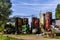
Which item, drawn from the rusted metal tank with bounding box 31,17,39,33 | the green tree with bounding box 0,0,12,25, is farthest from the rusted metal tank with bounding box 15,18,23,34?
the green tree with bounding box 0,0,12,25

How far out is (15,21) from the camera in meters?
15.8

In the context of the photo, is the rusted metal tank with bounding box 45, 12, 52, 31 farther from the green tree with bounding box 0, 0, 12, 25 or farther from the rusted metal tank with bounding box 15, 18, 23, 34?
the green tree with bounding box 0, 0, 12, 25

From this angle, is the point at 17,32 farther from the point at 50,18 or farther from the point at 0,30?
the point at 50,18

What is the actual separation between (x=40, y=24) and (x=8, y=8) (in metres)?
7.34

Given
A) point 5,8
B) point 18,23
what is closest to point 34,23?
point 18,23

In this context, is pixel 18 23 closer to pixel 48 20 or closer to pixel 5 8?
pixel 48 20

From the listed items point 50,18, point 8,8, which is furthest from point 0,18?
point 50,18

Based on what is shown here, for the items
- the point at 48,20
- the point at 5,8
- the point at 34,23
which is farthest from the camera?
the point at 5,8

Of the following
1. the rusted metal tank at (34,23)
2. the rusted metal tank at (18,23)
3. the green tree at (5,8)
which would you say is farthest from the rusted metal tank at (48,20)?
the green tree at (5,8)

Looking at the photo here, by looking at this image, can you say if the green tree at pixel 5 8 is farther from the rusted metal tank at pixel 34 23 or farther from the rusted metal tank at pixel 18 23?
the rusted metal tank at pixel 34 23

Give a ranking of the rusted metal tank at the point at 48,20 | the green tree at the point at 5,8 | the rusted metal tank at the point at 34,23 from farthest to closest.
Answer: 1. the green tree at the point at 5,8
2. the rusted metal tank at the point at 34,23
3. the rusted metal tank at the point at 48,20

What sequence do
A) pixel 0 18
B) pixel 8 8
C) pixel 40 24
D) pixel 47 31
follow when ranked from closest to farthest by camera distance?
pixel 47 31
pixel 40 24
pixel 0 18
pixel 8 8

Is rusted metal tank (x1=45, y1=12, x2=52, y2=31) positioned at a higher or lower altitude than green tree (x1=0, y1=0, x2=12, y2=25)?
lower

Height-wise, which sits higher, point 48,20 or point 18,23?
point 48,20
